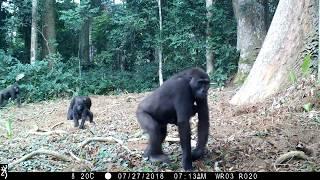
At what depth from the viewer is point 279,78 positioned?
1056cm

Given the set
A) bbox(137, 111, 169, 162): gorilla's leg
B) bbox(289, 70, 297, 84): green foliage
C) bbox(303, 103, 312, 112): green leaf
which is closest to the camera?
bbox(137, 111, 169, 162): gorilla's leg

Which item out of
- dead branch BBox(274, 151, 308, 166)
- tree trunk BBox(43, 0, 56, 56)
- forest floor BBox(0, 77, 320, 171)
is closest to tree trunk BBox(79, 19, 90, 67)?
tree trunk BBox(43, 0, 56, 56)

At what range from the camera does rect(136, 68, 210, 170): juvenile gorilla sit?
243 inches

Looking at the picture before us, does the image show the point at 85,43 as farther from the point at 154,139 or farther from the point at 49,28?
the point at 154,139

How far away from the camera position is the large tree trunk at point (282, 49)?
10430mm

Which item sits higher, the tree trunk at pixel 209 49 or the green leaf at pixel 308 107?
the tree trunk at pixel 209 49

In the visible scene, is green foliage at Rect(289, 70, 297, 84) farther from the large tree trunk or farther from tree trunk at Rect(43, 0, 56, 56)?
tree trunk at Rect(43, 0, 56, 56)

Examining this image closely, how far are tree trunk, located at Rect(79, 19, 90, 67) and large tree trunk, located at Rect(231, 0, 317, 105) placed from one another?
56.0 ft

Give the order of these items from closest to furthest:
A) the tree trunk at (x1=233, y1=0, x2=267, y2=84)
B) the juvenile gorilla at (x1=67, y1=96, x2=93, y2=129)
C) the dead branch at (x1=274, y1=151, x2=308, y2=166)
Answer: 1. the dead branch at (x1=274, y1=151, x2=308, y2=166)
2. the juvenile gorilla at (x1=67, y1=96, x2=93, y2=129)
3. the tree trunk at (x1=233, y1=0, x2=267, y2=84)

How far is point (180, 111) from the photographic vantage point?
616 cm

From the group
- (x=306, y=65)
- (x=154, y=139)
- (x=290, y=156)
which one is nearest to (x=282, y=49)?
(x=306, y=65)

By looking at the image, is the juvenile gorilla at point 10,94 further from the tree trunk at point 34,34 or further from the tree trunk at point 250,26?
the tree trunk at point 250,26

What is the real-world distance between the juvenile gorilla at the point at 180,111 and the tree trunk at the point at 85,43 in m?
20.7

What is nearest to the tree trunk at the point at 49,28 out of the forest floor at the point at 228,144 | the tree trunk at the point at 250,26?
the tree trunk at the point at 250,26
